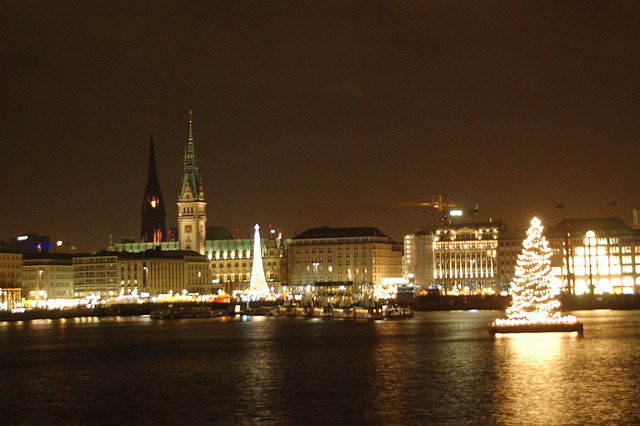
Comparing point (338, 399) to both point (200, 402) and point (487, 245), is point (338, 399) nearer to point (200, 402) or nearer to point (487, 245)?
point (200, 402)

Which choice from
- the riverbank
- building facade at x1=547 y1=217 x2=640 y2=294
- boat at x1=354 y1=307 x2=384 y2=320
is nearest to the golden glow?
boat at x1=354 y1=307 x2=384 y2=320

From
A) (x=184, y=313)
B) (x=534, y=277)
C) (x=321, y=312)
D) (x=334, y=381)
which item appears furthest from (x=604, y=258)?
(x=334, y=381)

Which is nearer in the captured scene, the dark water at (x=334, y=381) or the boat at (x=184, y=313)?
the dark water at (x=334, y=381)

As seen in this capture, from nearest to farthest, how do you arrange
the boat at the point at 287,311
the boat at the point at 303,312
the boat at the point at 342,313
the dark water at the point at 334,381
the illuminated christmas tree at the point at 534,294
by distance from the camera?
the dark water at the point at 334,381
the illuminated christmas tree at the point at 534,294
the boat at the point at 342,313
the boat at the point at 303,312
the boat at the point at 287,311

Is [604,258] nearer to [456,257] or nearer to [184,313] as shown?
[456,257]

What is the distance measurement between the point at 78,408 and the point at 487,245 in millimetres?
154391

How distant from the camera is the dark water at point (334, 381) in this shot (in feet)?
123

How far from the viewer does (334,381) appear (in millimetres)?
47938

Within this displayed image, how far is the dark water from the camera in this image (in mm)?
37406

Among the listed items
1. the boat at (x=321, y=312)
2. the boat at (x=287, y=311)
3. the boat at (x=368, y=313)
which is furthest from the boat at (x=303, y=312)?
the boat at (x=368, y=313)

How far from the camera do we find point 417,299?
164 meters

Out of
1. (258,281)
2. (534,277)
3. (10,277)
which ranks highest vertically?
(10,277)

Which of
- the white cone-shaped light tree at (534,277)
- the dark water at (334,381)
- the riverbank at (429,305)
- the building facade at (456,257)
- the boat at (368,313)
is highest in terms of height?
the building facade at (456,257)

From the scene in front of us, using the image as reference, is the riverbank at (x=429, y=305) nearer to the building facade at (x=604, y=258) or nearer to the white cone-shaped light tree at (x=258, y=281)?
the white cone-shaped light tree at (x=258, y=281)
